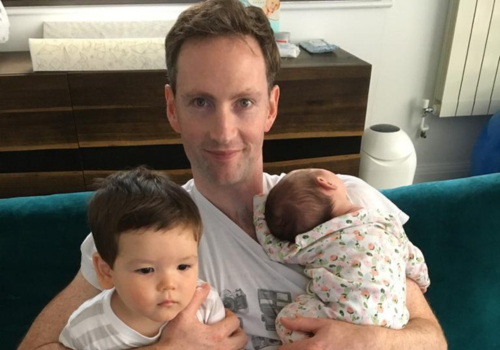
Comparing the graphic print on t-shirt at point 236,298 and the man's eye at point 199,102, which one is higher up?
the man's eye at point 199,102

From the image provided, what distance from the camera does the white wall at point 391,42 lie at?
2.66m

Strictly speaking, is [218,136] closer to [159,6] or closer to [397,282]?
[397,282]

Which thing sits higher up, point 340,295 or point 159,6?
point 159,6

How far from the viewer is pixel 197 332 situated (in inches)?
37.4

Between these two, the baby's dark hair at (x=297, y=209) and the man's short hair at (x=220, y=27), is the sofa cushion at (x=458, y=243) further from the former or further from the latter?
the man's short hair at (x=220, y=27)

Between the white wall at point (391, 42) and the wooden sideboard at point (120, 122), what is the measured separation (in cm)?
34

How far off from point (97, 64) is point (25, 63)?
42cm

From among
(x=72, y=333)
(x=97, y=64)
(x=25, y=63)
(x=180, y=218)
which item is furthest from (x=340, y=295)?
(x=25, y=63)

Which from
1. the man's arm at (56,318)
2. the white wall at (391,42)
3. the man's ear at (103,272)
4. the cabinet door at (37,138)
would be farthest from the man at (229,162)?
the white wall at (391,42)

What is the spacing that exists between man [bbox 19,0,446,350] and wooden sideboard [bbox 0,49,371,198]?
1239 millimetres

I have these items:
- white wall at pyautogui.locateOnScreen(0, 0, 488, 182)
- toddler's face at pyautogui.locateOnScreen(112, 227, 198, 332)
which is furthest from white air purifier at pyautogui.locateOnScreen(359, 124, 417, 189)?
toddler's face at pyautogui.locateOnScreen(112, 227, 198, 332)

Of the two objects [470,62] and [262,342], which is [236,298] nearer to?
[262,342]

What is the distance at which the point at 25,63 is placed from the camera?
238cm

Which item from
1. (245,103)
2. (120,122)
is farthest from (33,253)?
(120,122)
